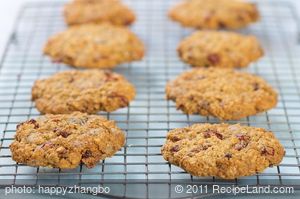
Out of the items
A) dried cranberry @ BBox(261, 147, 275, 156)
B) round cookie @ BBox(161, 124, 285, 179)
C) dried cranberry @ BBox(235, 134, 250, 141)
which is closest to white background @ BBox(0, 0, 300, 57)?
round cookie @ BBox(161, 124, 285, 179)

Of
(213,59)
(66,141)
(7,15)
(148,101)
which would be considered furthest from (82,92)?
(7,15)

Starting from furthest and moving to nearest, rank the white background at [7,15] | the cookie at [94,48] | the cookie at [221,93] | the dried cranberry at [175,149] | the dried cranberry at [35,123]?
the white background at [7,15] → the cookie at [94,48] → the cookie at [221,93] → the dried cranberry at [35,123] → the dried cranberry at [175,149]

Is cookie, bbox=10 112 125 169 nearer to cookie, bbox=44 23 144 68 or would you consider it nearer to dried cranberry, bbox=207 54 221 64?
cookie, bbox=44 23 144 68

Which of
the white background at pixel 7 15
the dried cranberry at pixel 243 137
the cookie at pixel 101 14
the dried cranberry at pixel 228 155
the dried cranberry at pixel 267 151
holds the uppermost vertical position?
the dried cranberry at pixel 228 155

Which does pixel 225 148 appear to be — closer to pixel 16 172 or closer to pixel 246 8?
pixel 16 172

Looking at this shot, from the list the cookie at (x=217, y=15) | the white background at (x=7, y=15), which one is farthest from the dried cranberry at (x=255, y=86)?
the white background at (x=7, y=15)

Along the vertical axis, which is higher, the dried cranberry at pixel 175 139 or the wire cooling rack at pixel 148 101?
the dried cranberry at pixel 175 139

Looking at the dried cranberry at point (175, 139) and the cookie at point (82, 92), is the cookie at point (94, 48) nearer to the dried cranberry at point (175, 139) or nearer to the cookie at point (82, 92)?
the cookie at point (82, 92)

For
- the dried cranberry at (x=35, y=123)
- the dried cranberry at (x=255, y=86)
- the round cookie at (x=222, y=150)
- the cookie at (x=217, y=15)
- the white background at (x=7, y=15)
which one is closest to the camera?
the round cookie at (x=222, y=150)
